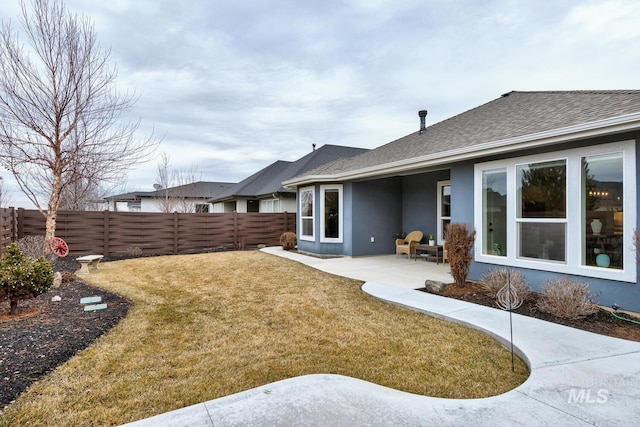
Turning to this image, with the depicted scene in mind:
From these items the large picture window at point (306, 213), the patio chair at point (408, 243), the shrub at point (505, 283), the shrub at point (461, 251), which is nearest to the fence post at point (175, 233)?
the large picture window at point (306, 213)

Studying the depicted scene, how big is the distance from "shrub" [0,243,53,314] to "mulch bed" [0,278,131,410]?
31 cm

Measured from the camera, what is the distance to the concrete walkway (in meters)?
2.29

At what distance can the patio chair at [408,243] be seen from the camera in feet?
34.3

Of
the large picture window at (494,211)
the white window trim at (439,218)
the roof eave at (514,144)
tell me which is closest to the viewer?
the roof eave at (514,144)

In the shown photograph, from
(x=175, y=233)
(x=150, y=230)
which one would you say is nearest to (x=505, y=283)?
(x=175, y=233)

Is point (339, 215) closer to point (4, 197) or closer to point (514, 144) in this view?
point (514, 144)

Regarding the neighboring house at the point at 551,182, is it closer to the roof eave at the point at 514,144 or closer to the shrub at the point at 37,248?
the roof eave at the point at 514,144

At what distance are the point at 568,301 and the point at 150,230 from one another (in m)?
12.8

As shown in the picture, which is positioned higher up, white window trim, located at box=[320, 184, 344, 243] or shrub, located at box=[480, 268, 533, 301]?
white window trim, located at box=[320, 184, 344, 243]

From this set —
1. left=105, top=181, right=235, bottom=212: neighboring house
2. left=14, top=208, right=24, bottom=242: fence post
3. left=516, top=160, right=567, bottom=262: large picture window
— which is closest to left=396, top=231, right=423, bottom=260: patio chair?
left=516, top=160, right=567, bottom=262: large picture window

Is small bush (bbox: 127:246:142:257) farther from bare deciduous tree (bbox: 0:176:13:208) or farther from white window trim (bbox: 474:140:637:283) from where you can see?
bare deciduous tree (bbox: 0:176:13:208)

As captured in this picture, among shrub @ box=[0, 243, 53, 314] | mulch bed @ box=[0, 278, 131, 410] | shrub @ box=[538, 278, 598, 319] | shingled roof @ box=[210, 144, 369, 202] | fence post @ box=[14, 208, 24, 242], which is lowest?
mulch bed @ box=[0, 278, 131, 410]

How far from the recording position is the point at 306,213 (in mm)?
12609

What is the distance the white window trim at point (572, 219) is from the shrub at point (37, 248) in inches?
403
